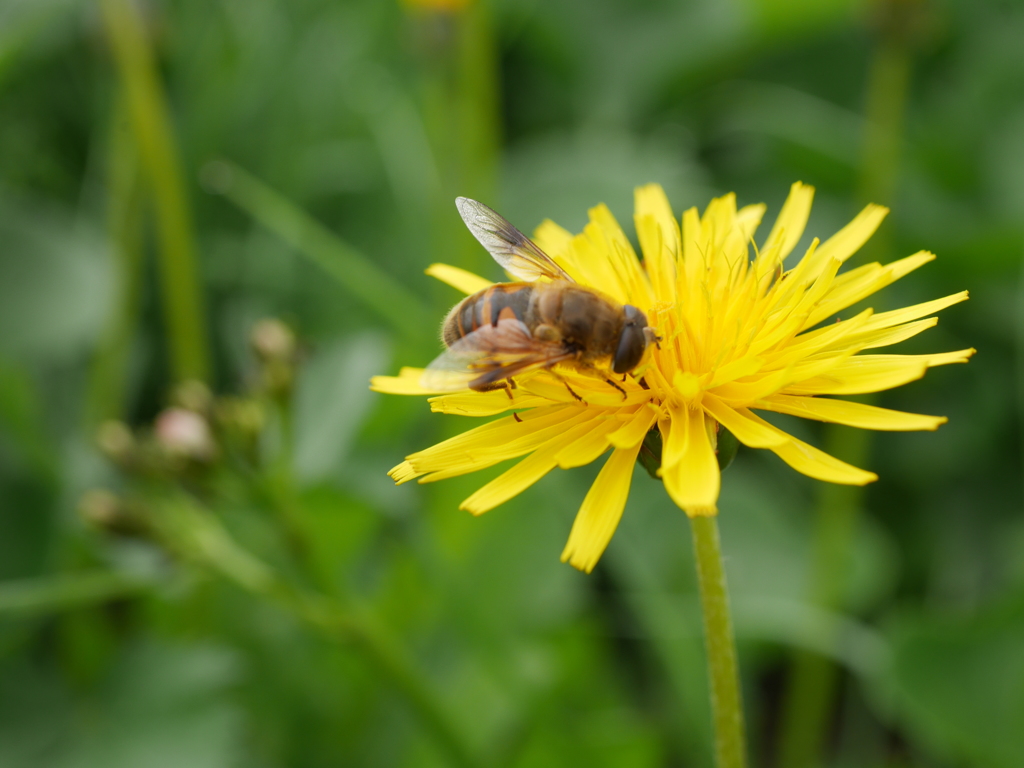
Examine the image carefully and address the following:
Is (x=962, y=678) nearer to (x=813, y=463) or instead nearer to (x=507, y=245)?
(x=813, y=463)

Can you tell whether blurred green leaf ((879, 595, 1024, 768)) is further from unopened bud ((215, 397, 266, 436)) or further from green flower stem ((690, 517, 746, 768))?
unopened bud ((215, 397, 266, 436))

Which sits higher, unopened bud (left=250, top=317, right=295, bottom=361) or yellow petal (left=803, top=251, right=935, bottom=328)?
yellow petal (left=803, top=251, right=935, bottom=328)

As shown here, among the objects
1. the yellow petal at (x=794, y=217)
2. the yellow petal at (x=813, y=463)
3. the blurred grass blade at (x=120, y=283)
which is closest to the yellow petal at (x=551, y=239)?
the yellow petal at (x=794, y=217)

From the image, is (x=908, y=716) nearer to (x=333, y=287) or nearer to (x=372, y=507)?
(x=372, y=507)

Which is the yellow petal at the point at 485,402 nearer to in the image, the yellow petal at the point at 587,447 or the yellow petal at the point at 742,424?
the yellow petal at the point at 587,447

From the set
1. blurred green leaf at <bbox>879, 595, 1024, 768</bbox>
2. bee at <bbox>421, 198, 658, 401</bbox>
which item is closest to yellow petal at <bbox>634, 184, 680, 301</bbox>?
bee at <bbox>421, 198, 658, 401</bbox>

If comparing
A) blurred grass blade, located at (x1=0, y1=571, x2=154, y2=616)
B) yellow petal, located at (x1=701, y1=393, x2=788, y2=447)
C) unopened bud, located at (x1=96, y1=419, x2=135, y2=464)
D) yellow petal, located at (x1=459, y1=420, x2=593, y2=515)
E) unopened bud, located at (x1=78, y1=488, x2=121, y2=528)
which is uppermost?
yellow petal, located at (x1=701, y1=393, x2=788, y2=447)
